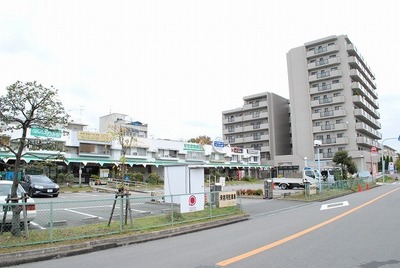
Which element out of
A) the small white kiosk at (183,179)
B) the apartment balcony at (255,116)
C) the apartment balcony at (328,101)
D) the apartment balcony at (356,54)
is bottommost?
the small white kiosk at (183,179)

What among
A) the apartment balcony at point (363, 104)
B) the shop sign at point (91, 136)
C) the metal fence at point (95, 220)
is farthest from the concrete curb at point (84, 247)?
the apartment balcony at point (363, 104)

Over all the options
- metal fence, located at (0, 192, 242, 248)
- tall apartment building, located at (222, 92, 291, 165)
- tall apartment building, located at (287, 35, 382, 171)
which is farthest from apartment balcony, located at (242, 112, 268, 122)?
metal fence, located at (0, 192, 242, 248)

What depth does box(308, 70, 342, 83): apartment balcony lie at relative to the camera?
6125cm

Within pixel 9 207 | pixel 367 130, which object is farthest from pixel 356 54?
pixel 9 207

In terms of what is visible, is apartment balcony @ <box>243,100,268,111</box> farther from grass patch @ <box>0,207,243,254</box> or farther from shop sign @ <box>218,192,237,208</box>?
grass patch @ <box>0,207,243,254</box>

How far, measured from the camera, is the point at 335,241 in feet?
25.7

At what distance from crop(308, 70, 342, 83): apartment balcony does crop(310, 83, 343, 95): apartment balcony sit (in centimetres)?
157

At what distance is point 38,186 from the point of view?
70.7ft

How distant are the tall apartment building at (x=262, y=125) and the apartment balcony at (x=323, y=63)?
12.0 m

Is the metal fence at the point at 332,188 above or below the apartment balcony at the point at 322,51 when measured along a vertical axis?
Result: below

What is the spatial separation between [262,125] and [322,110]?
14.0 metres

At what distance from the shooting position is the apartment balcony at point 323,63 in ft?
202

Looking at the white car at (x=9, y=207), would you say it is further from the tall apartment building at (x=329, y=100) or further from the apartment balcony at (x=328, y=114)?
the apartment balcony at (x=328, y=114)

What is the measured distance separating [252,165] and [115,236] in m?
57.3
